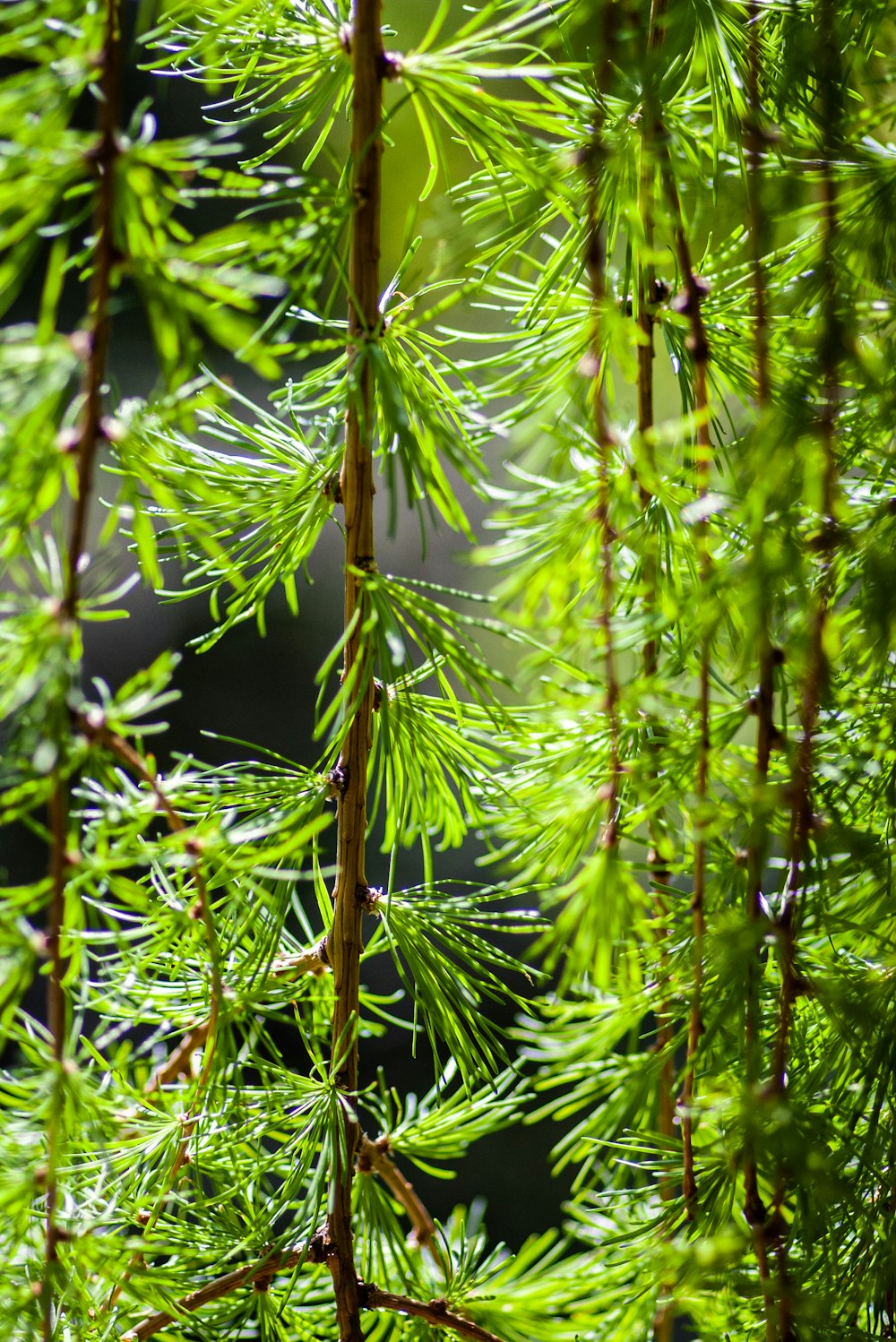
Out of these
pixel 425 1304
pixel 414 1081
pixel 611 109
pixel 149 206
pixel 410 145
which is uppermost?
pixel 410 145

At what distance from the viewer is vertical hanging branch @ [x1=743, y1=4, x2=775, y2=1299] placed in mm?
373

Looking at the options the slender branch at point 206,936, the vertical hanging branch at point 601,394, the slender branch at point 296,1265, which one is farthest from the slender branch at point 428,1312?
the vertical hanging branch at point 601,394

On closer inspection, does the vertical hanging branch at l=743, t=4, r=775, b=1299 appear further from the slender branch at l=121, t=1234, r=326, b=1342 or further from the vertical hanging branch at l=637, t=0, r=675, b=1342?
the slender branch at l=121, t=1234, r=326, b=1342

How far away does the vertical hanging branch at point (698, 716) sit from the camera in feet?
1.33

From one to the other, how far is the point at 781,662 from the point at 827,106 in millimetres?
197

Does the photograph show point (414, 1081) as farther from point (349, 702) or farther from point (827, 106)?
point (827, 106)

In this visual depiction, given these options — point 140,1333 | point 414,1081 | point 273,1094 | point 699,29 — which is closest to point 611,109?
point 699,29

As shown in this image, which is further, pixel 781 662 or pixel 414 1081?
pixel 414 1081

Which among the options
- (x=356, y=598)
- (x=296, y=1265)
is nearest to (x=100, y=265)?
(x=356, y=598)

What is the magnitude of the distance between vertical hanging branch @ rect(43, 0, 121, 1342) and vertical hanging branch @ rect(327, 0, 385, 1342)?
0.32 feet

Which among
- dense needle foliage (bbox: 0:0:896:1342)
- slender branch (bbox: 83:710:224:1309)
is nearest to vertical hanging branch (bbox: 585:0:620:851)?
dense needle foliage (bbox: 0:0:896:1342)

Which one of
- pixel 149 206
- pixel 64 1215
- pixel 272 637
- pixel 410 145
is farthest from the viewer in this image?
pixel 272 637

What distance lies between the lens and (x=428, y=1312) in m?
0.49

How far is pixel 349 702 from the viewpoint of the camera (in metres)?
0.44
